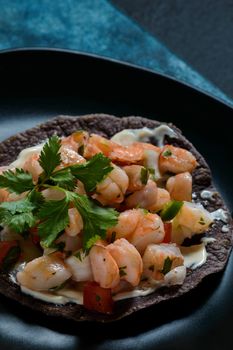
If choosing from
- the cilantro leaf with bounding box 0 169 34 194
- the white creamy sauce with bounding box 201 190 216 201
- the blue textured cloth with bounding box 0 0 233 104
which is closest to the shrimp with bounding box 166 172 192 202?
the white creamy sauce with bounding box 201 190 216 201

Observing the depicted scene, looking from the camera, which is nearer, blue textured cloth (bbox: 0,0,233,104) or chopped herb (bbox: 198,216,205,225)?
chopped herb (bbox: 198,216,205,225)

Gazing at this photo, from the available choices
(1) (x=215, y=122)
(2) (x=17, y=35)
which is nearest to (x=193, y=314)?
(1) (x=215, y=122)

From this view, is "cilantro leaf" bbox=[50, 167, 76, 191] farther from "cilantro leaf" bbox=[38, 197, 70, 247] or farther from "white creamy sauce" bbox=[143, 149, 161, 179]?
"white creamy sauce" bbox=[143, 149, 161, 179]

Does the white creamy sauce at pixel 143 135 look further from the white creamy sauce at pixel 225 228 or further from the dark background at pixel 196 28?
the dark background at pixel 196 28

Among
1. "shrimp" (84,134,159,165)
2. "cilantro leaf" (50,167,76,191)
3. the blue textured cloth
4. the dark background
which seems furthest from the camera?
the dark background

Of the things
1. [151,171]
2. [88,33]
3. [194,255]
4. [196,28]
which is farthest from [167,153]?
[196,28]

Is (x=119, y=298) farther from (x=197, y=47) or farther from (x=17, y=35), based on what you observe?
(x=197, y=47)

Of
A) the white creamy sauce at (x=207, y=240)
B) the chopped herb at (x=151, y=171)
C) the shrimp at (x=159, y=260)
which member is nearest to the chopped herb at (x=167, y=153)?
the chopped herb at (x=151, y=171)
